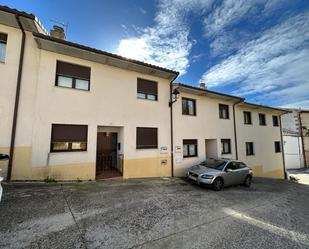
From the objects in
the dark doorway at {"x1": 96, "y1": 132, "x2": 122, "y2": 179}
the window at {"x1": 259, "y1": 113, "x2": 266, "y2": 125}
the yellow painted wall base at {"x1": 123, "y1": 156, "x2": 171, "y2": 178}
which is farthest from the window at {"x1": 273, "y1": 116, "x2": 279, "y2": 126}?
the dark doorway at {"x1": 96, "y1": 132, "x2": 122, "y2": 179}

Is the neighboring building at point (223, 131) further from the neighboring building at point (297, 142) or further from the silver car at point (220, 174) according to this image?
the neighboring building at point (297, 142)

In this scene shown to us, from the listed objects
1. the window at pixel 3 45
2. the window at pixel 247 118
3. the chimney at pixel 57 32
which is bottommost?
the window at pixel 247 118

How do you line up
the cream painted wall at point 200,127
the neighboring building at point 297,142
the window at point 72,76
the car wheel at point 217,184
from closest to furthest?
the window at point 72,76 → the car wheel at point 217,184 → the cream painted wall at point 200,127 → the neighboring building at point 297,142

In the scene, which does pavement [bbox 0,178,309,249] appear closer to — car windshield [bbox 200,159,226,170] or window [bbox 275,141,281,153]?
car windshield [bbox 200,159,226,170]

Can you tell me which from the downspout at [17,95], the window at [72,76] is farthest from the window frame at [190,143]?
the downspout at [17,95]

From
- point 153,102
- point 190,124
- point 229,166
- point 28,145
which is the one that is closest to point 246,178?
point 229,166

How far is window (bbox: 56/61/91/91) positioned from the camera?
23.8 ft

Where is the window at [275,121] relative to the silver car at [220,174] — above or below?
above

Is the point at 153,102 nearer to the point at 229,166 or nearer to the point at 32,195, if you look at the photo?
the point at 229,166

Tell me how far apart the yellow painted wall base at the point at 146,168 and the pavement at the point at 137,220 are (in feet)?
6.77

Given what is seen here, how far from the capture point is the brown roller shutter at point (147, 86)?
9336 mm

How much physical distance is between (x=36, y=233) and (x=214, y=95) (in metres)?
12.0

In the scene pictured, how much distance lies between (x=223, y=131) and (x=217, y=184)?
5867 mm

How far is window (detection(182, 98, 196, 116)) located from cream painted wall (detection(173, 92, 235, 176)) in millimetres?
266
